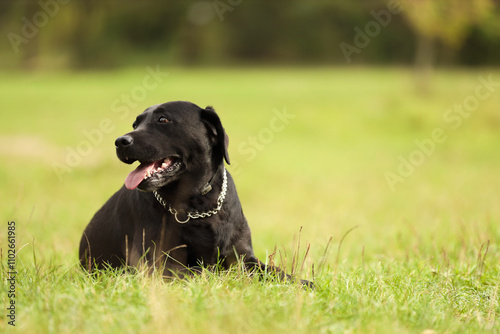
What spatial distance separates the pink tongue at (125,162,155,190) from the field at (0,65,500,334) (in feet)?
1.80

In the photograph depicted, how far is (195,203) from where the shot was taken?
333 centimetres

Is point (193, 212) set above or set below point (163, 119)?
below

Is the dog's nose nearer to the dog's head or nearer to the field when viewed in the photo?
the dog's head

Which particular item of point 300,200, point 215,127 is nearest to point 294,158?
point 300,200

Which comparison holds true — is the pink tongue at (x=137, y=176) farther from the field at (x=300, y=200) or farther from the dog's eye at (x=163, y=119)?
the field at (x=300, y=200)

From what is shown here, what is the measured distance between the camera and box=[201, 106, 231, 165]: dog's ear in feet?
11.2

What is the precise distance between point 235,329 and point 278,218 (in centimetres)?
533

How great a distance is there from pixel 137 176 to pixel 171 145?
0.97 feet

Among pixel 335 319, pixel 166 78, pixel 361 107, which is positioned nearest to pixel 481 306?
pixel 335 319

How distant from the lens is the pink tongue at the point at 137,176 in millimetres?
3109

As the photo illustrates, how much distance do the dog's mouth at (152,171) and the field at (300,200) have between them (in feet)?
1.88

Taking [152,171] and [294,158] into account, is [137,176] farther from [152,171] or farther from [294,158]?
[294,158]

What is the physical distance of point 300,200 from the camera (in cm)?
895

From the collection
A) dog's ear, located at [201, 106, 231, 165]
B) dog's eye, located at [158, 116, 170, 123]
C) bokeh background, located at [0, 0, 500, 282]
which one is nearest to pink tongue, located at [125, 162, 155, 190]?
dog's eye, located at [158, 116, 170, 123]
